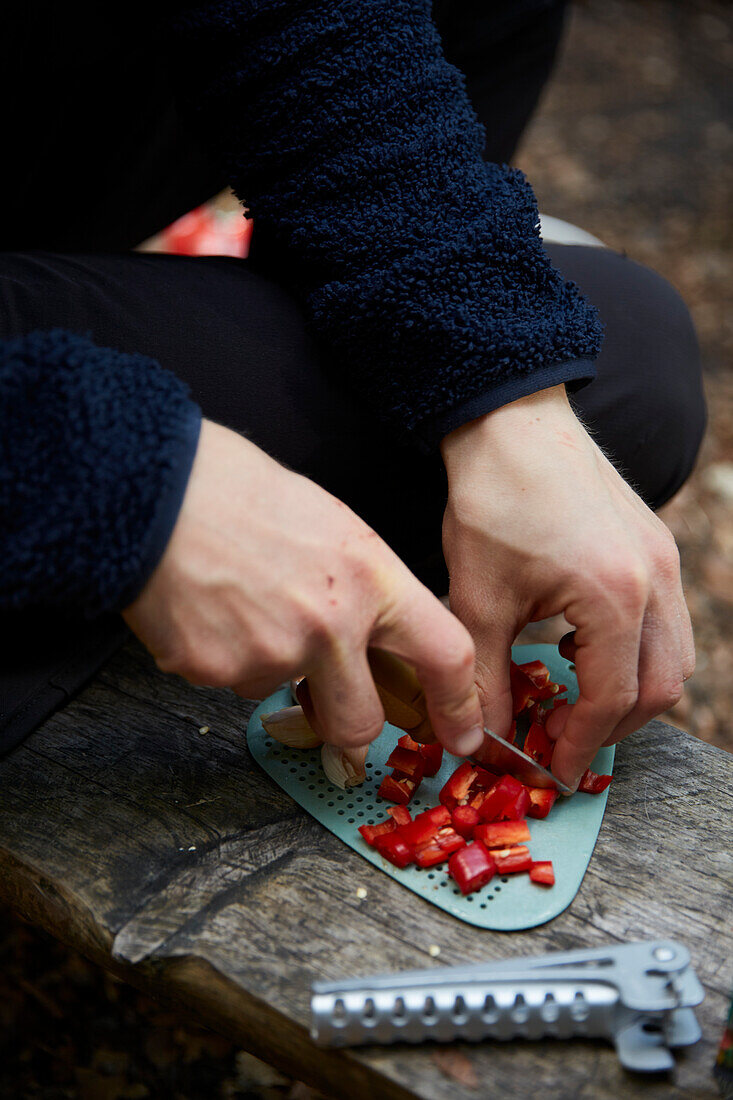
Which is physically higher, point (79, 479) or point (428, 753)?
point (79, 479)

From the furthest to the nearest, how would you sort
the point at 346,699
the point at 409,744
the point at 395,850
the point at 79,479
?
the point at 409,744, the point at 395,850, the point at 346,699, the point at 79,479

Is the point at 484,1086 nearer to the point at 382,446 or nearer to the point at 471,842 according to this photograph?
the point at 471,842

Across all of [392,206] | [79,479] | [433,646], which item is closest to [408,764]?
[433,646]

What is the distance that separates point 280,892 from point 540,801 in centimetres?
28

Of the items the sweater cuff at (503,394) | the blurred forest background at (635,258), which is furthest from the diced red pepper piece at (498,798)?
the sweater cuff at (503,394)

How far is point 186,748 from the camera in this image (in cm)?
108

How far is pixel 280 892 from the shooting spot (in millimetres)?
914

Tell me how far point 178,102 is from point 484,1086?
107 centimetres

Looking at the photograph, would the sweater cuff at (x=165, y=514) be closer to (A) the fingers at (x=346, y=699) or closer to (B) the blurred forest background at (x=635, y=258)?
(A) the fingers at (x=346, y=699)

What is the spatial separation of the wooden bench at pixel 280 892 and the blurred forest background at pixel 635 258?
112mm

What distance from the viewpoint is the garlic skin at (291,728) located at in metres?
1.04

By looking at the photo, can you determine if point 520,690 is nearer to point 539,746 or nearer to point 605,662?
point 539,746

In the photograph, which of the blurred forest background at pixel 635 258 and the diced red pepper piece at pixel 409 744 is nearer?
the diced red pepper piece at pixel 409 744

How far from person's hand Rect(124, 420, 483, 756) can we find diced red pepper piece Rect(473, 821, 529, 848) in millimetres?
197
